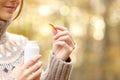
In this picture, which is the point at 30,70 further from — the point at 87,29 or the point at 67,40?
the point at 87,29

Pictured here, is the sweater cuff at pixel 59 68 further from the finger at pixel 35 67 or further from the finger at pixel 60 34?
the finger at pixel 35 67

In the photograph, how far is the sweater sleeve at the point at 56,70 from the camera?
2.85 metres

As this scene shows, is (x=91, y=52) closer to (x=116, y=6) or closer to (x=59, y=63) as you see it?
(x=116, y=6)

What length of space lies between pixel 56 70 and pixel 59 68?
0.9 inches

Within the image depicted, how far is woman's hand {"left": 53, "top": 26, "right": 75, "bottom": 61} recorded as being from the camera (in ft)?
9.11

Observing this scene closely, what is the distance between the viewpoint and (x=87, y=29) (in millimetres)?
13062

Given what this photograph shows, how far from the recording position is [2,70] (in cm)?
272

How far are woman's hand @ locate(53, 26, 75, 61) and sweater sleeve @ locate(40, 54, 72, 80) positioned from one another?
34mm

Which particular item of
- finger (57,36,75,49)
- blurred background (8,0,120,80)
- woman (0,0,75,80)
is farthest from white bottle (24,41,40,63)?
blurred background (8,0,120,80)

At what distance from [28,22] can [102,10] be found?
1.88 metres

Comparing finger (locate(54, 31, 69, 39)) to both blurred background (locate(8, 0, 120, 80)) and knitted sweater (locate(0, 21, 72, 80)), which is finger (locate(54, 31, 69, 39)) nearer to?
knitted sweater (locate(0, 21, 72, 80))

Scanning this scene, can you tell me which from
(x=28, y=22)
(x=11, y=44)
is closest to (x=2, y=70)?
(x=11, y=44)

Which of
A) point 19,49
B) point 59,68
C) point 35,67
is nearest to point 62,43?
point 59,68

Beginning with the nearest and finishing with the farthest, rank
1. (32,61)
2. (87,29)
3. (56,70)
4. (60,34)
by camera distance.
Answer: (32,61) < (60,34) < (56,70) < (87,29)
